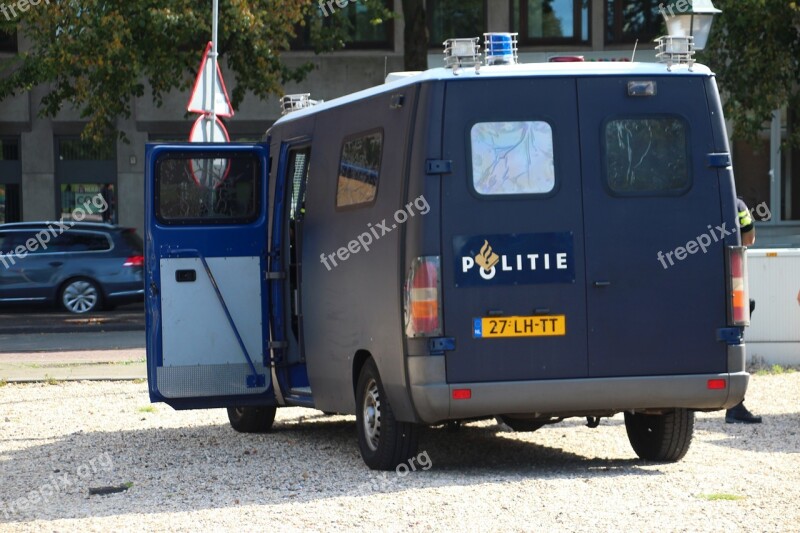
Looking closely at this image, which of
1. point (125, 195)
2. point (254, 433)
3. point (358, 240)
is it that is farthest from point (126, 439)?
point (125, 195)

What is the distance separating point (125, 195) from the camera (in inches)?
1340

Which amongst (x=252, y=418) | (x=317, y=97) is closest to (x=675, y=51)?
(x=252, y=418)

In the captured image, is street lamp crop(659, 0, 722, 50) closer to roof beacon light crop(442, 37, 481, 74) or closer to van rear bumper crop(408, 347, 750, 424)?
roof beacon light crop(442, 37, 481, 74)

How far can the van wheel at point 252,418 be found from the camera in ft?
39.5

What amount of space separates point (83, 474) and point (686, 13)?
10.2m

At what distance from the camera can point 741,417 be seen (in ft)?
39.5

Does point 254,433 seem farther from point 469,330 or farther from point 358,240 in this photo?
point 469,330

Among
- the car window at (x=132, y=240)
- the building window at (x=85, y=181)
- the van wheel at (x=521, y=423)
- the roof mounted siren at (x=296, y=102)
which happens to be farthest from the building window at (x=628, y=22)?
the van wheel at (x=521, y=423)

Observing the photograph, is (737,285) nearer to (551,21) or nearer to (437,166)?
(437,166)

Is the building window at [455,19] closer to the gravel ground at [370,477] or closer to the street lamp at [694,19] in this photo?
the street lamp at [694,19]

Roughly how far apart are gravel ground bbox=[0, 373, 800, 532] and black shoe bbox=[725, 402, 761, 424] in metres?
0.11

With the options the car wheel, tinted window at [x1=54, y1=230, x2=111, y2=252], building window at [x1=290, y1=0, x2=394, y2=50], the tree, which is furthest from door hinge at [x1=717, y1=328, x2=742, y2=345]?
building window at [x1=290, y1=0, x2=394, y2=50]

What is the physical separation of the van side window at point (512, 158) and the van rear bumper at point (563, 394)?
108cm

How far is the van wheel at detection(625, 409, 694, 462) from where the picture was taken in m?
9.64
